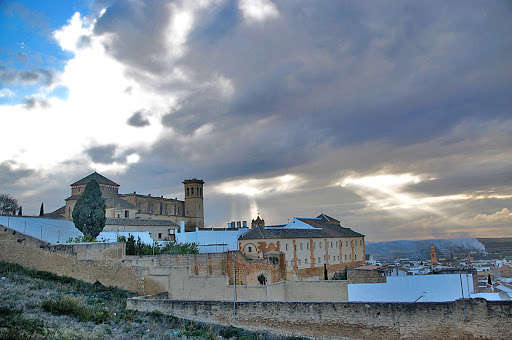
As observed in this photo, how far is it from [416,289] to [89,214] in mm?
23973

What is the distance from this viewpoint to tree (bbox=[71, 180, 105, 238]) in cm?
3284

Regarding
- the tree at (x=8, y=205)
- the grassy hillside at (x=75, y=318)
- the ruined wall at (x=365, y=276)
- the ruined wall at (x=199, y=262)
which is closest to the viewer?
the grassy hillside at (x=75, y=318)

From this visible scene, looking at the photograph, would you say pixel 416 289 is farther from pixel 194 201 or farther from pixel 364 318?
pixel 194 201

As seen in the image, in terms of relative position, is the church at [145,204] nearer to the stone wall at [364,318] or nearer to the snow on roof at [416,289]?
the snow on roof at [416,289]

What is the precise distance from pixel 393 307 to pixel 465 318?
8.11ft

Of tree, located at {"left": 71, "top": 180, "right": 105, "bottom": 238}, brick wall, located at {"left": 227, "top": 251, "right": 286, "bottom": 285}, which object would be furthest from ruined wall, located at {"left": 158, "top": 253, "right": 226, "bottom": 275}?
tree, located at {"left": 71, "top": 180, "right": 105, "bottom": 238}

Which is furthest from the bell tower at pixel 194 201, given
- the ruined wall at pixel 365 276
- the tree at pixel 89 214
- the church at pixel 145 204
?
the ruined wall at pixel 365 276

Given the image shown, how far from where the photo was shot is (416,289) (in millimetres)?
25391

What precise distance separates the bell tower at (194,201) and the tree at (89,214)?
32.7 m

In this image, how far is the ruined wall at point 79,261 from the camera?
2422 centimetres

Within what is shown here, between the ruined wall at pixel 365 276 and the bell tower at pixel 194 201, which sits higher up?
the bell tower at pixel 194 201

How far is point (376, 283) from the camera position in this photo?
2702cm

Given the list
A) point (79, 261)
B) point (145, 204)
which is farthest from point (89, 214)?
point (145, 204)

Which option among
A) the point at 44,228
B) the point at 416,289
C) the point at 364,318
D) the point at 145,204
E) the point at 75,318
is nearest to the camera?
the point at 75,318
